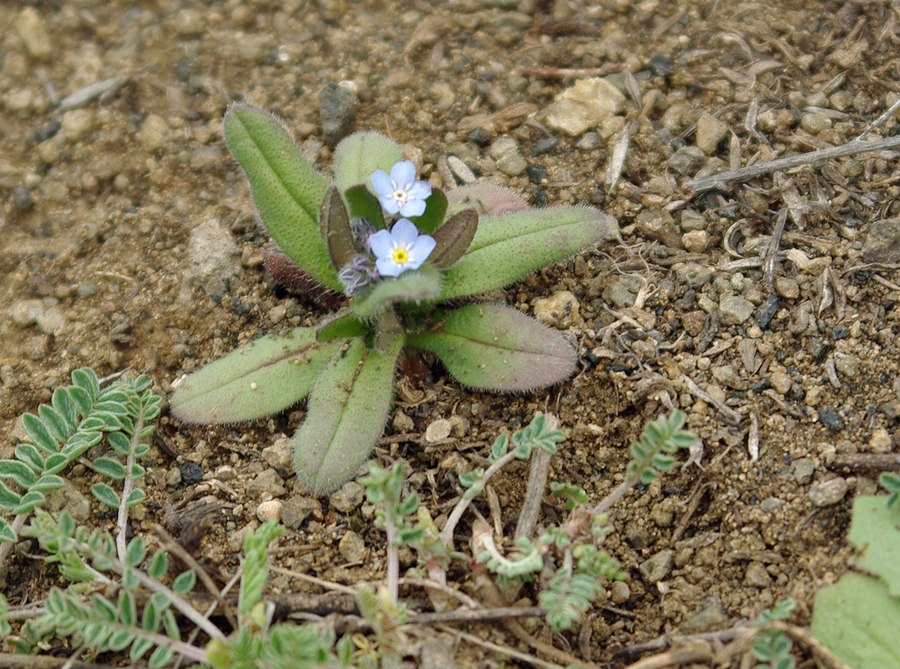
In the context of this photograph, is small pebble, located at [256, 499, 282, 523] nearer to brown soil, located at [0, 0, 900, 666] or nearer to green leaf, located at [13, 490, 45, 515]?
brown soil, located at [0, 0, 900, 666]

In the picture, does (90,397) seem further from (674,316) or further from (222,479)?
(674,316)

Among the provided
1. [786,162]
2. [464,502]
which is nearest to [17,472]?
[464,502]

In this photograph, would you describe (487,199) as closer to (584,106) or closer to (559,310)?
(559,310)

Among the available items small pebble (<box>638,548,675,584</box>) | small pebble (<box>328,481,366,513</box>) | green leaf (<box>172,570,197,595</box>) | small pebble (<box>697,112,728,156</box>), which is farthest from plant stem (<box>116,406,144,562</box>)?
small pebble (<box>697,112,728,156</box>)

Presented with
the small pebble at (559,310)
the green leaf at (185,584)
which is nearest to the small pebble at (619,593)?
the small pebble at (559,310)

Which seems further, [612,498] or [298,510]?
[298,510]

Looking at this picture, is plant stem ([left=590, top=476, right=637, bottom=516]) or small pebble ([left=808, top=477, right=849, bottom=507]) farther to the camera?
small pebble ([left=808, top=477, right=849, bottom=507])
